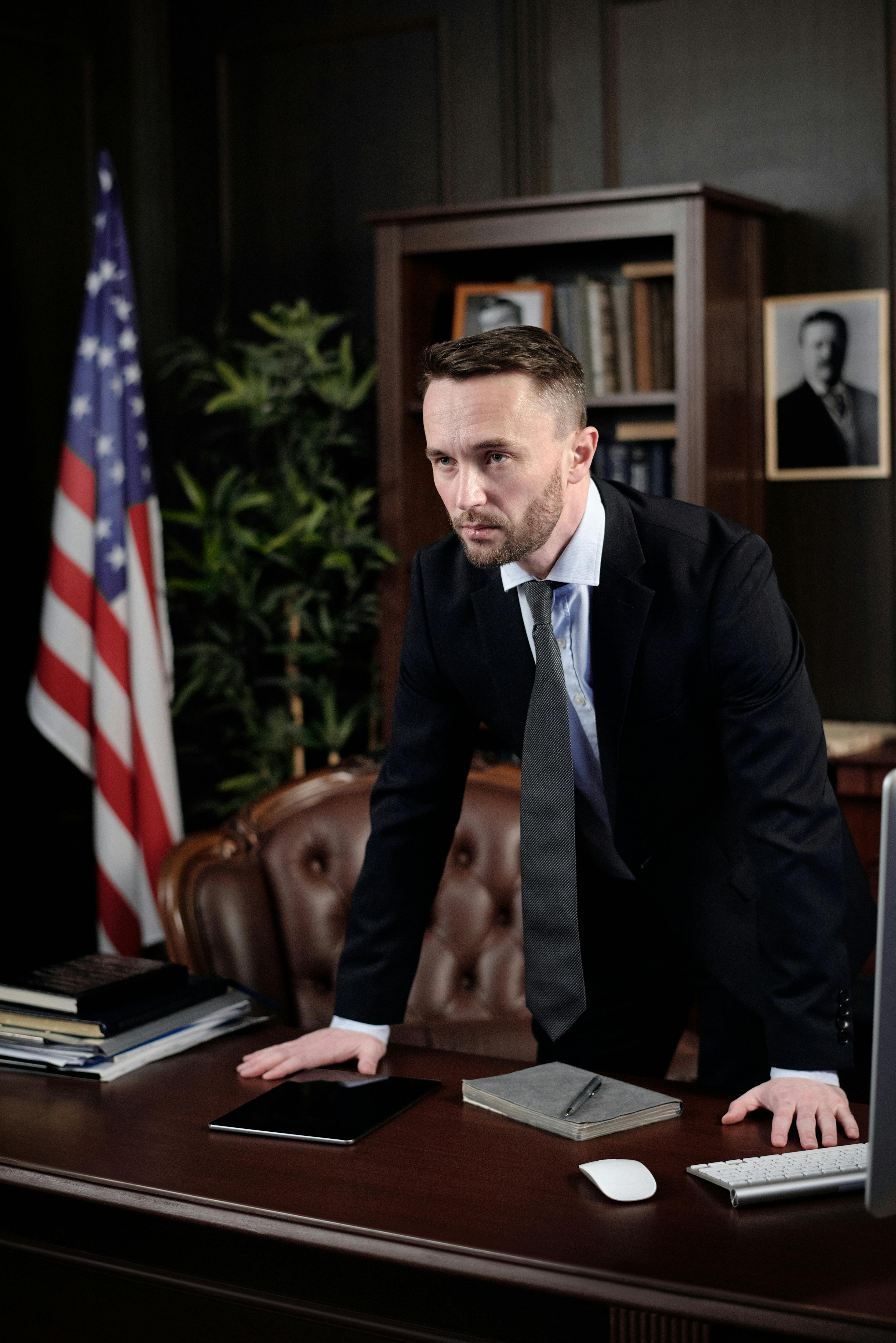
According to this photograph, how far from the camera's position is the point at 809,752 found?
5.36 ft

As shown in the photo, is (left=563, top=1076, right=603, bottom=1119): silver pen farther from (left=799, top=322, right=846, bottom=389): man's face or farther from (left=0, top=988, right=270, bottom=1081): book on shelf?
(left=799, top=322, right=846, bottom=389): man's face

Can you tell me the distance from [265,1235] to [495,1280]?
231 millimetres

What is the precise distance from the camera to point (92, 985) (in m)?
1.81

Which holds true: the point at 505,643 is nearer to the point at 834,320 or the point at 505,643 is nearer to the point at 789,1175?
the point at 789,1175

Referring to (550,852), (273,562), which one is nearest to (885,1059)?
(550,852)

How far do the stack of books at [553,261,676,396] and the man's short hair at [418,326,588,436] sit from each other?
1910mm

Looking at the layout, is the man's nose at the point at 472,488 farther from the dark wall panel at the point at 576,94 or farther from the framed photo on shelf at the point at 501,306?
the dark wall panel at the point at 576,94

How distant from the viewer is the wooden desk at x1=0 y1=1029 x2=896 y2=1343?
3.82 feet

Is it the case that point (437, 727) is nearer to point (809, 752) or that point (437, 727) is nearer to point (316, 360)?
point (809, 752)

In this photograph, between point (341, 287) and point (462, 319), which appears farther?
point (341, 287)

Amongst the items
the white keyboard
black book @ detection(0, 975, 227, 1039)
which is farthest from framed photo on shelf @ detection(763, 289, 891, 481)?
the white keyboard

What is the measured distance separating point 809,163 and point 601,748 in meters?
2.44

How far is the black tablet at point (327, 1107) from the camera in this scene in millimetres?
1496

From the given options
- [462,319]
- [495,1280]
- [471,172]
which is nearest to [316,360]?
[462,319]
